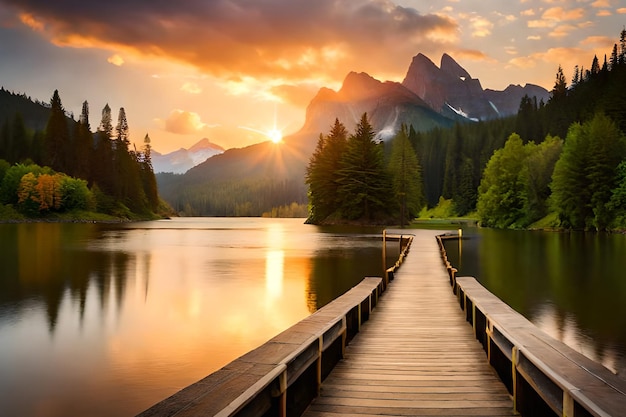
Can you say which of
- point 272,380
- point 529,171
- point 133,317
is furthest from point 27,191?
point 272,380

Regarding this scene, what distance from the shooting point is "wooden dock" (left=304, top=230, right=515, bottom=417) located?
23.6 feet

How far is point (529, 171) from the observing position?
3460 inches

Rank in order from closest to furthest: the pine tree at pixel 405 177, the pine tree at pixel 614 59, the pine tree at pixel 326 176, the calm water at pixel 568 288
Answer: the calm water at pixel 568 288, the pine tree at pixel 405 177, the pine tree at pixel 326 176, the pine tree at pixel 614 59

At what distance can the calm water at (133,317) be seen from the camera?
37.8ft

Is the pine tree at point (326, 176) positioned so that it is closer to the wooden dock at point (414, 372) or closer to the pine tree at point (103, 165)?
the pine tree at point (103, 165)

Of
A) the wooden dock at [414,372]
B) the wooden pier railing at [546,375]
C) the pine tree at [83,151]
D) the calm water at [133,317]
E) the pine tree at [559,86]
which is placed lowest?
the calm water at [133,317]

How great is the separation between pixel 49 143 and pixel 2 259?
121436 mm

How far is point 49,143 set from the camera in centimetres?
Answer: 14412

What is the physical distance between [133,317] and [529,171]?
8255cm

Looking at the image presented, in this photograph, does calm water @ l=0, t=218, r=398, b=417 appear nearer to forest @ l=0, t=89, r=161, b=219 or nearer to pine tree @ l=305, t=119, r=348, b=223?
pine tree @ l=305, t=119, r=348, b=223

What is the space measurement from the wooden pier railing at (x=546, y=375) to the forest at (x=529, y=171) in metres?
70.3

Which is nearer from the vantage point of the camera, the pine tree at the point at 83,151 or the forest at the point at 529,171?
the forest at the point at 529,171

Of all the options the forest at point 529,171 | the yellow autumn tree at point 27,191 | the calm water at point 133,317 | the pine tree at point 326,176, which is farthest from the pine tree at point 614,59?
the yellow autumn tree at point 27,191

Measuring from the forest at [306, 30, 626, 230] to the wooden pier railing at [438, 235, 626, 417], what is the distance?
70328 millimetres
